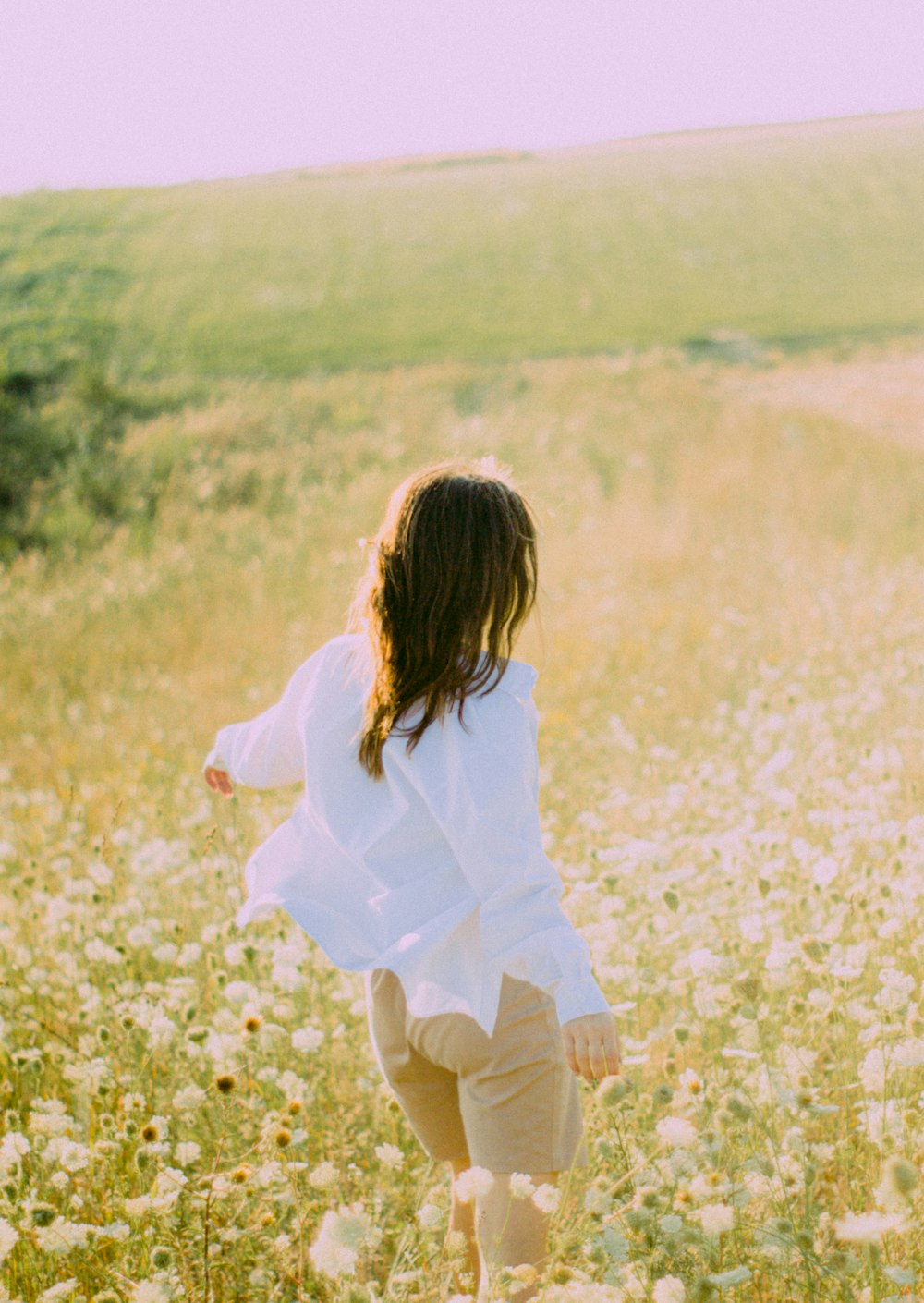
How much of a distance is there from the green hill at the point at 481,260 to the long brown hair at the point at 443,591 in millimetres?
18355

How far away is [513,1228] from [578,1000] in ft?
1.52

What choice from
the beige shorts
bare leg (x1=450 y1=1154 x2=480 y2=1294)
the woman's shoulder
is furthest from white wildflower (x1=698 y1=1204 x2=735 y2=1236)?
the woman's shoulder

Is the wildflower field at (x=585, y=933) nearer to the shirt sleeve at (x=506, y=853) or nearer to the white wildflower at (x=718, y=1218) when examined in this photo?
the white wildflower at (x=718, y=1218)

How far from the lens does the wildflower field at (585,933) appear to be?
1.95 m

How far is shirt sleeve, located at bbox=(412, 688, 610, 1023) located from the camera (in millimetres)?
1851

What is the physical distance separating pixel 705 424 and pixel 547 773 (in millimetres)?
10539

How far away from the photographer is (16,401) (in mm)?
16859

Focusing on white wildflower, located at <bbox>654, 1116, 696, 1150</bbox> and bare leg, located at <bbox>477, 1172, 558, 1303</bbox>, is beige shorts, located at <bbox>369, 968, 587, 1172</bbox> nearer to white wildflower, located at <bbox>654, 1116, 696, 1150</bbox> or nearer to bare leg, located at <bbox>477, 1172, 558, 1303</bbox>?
bare leg, located at <bbox>477, 1172, 558, 1303</bbox>

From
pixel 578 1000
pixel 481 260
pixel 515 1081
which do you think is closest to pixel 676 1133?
pixel 578 1000

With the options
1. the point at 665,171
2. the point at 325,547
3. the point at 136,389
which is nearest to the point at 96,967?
the point at 325,547

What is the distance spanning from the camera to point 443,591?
2092 mm

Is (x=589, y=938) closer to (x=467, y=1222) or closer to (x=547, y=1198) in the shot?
(x=467, y=1222)

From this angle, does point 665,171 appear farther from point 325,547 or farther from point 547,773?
point 547,773

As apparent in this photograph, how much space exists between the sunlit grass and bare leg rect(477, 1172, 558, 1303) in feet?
0.37
